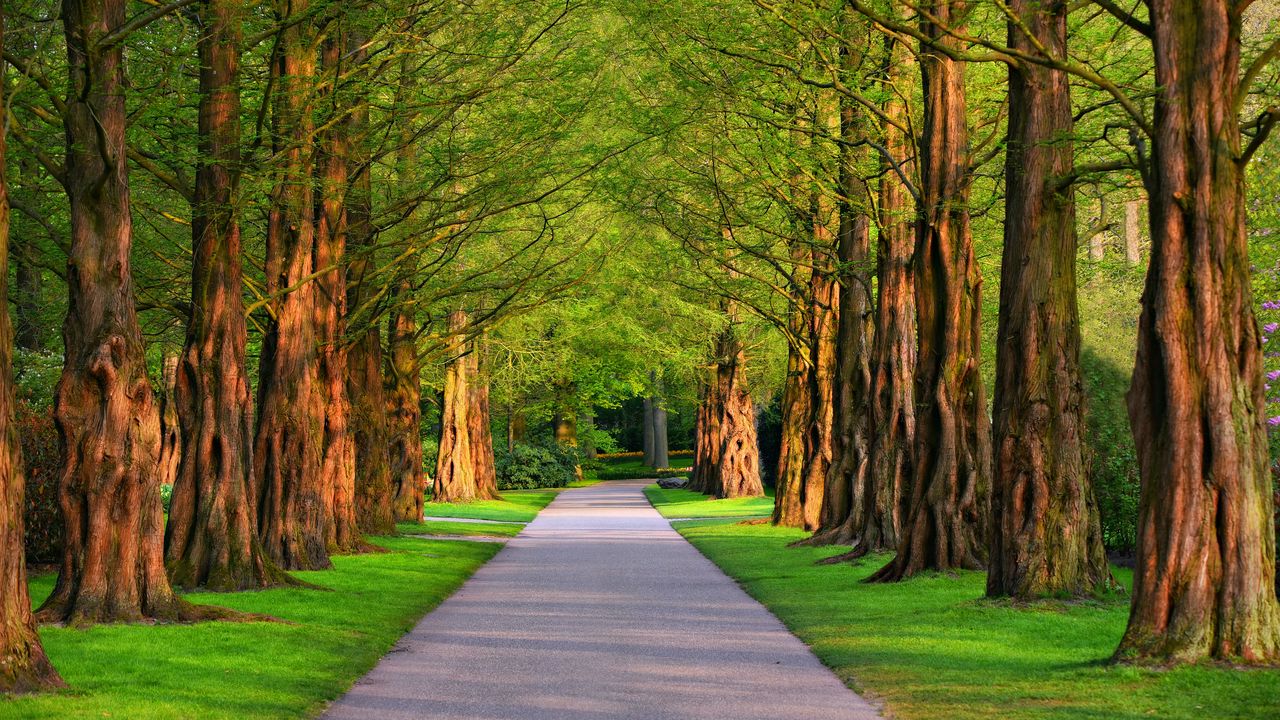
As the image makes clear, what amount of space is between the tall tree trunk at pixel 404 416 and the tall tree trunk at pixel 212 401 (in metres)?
14.4

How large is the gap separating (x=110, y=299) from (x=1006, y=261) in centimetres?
943

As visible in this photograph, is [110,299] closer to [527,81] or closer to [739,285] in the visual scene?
[527,81]

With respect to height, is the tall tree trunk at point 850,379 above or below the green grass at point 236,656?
above

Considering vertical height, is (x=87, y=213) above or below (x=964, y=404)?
above

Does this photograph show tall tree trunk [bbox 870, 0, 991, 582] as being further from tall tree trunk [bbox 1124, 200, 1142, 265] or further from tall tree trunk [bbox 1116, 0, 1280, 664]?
tall tree trunk [bbox 1124, 200, 1142, 265]

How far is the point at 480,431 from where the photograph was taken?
50.8 meters

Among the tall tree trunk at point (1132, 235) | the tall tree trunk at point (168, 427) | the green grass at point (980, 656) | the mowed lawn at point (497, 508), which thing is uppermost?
the tall tree trunk at point (1132, 235)

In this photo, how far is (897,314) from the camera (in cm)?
2255

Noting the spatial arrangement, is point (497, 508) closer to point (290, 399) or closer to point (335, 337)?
point (335, 337)

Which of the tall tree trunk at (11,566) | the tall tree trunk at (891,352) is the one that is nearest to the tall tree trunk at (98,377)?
the tall tree trunk at (11,566)

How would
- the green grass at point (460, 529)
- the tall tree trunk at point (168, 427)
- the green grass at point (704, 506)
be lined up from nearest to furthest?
the green grass at point (460, 529) → the tall tree trunk at point (168, 427) → the green grass at point (704, 506)

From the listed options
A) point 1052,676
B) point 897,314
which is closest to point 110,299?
point 1052,676

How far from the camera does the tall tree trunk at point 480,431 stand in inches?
1933

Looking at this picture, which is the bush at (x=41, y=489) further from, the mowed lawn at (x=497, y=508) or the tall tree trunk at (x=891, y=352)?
the mowed lawn at (x=497, y=508)
